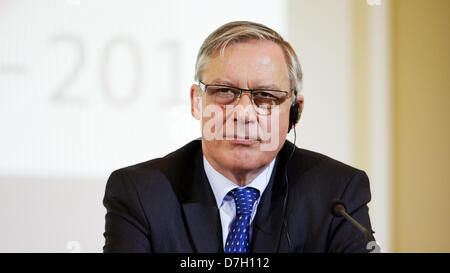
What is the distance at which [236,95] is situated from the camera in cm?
150

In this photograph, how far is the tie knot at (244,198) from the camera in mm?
1507

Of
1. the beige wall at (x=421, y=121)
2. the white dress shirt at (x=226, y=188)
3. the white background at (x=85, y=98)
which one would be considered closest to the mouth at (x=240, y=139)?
the white dress shirt at (x=226, y=188)

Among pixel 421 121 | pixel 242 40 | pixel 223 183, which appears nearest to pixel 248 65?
pixel 242 40

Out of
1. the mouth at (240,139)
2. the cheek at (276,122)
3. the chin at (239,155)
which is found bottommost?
the chin at (239,155)

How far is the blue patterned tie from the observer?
4.83 ft

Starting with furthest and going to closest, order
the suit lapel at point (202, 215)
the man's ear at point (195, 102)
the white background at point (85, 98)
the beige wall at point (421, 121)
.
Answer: the beige wall at point (421, 121), the white background at point (85, 98), the man's ear at point (195, 102), the suit lapel at point (202, 215)

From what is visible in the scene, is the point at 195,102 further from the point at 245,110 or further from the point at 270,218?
the point at 270,218

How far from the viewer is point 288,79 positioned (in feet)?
5.12

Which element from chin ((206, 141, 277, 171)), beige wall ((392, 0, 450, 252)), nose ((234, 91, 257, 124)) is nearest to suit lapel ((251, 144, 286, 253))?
chin ((206, 141, 277, 171))

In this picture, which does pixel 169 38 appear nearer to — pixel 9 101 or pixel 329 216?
pixel 9 101

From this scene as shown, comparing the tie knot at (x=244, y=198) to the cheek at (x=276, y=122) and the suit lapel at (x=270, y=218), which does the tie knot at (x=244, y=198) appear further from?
the cheek at (x=276, y=122)

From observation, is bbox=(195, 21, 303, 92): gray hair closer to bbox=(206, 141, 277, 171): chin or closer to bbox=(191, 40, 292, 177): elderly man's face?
bbox=(191, 40, 292, 177): elderly man's face

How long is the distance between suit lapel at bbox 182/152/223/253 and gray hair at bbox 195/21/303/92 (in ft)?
1.09
